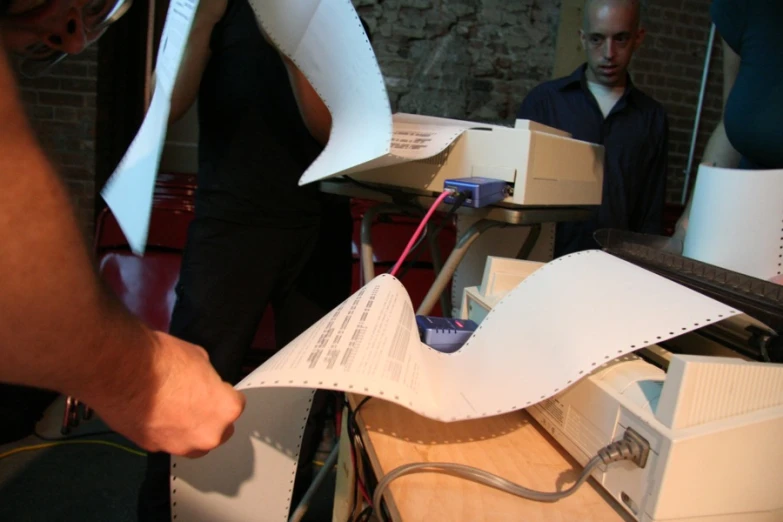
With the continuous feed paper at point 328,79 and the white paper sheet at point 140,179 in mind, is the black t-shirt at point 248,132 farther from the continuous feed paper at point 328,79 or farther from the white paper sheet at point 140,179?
the white paper sheet at point 140,179

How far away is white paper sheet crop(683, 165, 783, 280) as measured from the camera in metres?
0.66

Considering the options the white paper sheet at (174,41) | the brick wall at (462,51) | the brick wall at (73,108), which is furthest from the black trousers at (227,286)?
the brick wall at (462,51)

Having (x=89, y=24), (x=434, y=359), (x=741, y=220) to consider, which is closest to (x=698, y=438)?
(x=434, y=359)

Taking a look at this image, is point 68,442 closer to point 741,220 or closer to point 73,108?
point 73,108

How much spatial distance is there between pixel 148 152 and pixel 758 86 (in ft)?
3.60

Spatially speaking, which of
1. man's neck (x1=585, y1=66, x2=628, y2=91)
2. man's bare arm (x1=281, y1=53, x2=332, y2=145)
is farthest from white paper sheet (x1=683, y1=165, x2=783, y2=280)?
man's neck (x1=585, y1=66, x2=628, y2=91)

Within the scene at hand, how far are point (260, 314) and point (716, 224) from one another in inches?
32.2

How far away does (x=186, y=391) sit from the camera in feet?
1.42

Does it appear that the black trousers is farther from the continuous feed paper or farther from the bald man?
the bald man

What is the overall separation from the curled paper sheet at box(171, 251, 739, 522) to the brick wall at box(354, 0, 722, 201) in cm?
244

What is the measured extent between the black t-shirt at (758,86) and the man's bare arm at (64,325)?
1058mm

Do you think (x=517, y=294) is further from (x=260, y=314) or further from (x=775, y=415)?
(x=260, y=314)

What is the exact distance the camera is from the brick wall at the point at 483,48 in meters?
2.86

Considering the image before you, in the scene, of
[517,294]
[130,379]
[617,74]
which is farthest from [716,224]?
[617,74]
